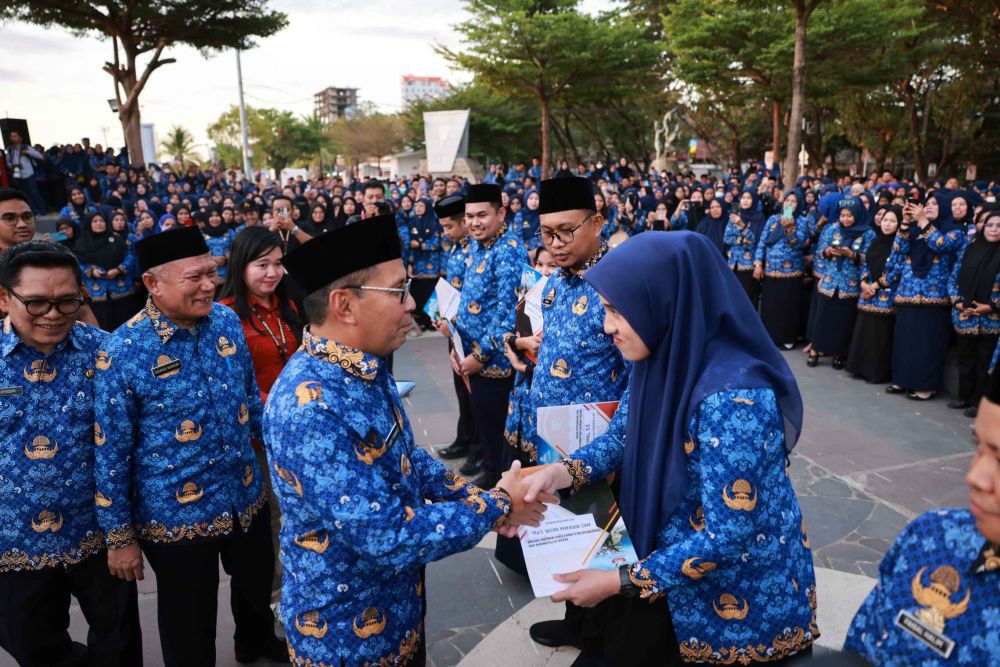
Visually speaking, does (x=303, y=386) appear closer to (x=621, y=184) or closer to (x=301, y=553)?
(x=301, y=553)

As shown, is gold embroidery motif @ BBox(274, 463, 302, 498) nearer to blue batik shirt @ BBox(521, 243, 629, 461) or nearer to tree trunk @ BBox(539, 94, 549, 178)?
blue batik shirt @ BBox(521, 243, 629, 461)

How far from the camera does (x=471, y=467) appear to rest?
491 cm

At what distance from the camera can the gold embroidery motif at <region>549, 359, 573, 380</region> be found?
9.57 feet

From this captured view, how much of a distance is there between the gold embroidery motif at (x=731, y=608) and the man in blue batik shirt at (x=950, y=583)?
409 mm

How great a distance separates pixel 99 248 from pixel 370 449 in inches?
320

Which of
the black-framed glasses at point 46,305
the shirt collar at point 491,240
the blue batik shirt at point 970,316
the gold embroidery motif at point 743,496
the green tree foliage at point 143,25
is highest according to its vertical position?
the green tree foliage at point 143,25

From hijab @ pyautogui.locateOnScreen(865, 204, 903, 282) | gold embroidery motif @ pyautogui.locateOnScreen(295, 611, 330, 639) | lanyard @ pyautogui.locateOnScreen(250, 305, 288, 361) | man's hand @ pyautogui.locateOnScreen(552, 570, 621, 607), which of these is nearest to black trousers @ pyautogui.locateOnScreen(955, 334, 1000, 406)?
hijab @ pyautogui.locateOnScreen(865, 204, 903, 282)

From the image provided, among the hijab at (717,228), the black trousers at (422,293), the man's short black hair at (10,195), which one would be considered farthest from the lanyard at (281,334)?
the hijab at (717,228)

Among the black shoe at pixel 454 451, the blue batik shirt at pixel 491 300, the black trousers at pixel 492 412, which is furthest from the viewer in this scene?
the black shoe at pixel 454 451

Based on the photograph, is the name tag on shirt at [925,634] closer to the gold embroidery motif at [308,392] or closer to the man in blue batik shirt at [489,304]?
the gold embroidery motif at [308,392]

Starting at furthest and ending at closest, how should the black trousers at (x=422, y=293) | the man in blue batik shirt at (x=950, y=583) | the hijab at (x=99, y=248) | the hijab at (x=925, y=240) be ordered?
1. the black trousers at (x=422, y=293)
2. the hijab at (x=99, y=248)
3. the hijab at (x=925, y=240)
4. the man in blue batik shirt at (x=950, y=583)

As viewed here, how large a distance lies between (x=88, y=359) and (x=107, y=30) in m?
25.6

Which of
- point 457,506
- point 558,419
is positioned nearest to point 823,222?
point 558,419

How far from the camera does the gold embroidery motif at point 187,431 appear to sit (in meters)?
2.40
